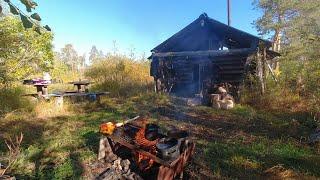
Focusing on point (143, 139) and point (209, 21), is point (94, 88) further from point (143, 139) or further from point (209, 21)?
point (143, 139)

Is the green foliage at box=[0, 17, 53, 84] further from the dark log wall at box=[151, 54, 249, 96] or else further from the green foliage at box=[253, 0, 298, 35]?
the green foliage at box=[253, 0, 298, 35]

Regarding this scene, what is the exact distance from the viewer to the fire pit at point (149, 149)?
6355 millimetres

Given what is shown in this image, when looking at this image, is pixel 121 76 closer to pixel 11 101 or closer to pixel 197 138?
pixel 11 101

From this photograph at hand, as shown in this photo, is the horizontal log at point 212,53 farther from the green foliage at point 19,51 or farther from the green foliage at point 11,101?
the green foliage at point 11,101

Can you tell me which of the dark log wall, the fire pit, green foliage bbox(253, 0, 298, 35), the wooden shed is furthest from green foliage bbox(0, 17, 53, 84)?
green foliage bbox(253, 0, 298, 35)

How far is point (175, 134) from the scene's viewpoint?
756 centimetres

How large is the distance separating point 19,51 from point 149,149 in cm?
1249

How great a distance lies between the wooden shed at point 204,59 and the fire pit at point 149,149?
9530 mm

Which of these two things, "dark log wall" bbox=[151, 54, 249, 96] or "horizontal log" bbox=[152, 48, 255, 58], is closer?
"horizontal log" bbox=[152, 48, 255, 58]

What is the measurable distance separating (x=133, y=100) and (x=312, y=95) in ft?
24.7

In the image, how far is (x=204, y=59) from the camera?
60.0 feet

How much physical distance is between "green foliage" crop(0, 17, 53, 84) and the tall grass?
9.75 feet

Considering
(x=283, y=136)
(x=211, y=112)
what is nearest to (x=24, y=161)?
(x=283, y=136)

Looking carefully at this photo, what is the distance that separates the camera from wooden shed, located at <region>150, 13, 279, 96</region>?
54.4 feet
